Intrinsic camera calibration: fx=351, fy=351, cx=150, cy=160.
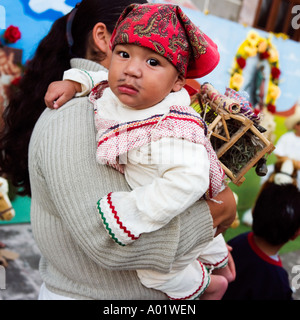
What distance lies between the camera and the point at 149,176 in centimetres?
121

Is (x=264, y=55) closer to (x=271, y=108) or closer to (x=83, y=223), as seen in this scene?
(x=271, y=108)

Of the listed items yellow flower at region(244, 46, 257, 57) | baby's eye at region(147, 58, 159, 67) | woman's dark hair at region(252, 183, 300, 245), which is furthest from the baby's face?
yellow flower at region(244, 46, 257, 57)

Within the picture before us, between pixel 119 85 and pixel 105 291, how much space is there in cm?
78

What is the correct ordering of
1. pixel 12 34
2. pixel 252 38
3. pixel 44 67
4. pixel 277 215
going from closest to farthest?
pixel 44 67
pixel 277 215
pixel 12 34
pixel 252 38

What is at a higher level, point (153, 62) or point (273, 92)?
point (153, 62)

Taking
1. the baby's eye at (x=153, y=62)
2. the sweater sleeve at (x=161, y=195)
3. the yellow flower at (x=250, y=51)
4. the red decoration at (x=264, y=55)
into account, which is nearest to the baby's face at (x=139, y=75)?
the baby's eye at (x=153, y=62)

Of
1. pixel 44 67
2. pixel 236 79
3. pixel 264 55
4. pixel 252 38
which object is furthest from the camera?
pixel 264 55

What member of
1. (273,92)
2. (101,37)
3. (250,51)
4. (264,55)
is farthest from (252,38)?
(101,37)

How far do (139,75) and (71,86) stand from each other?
36cm

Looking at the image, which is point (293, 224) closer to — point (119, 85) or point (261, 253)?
point (261, 253)

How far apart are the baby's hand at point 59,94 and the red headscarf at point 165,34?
25 cm

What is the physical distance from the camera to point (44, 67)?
5.54 feet

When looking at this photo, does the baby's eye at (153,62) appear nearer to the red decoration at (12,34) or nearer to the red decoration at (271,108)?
the red decoration at (12,34)

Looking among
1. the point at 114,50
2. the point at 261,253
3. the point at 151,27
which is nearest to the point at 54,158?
the point at 114,50
